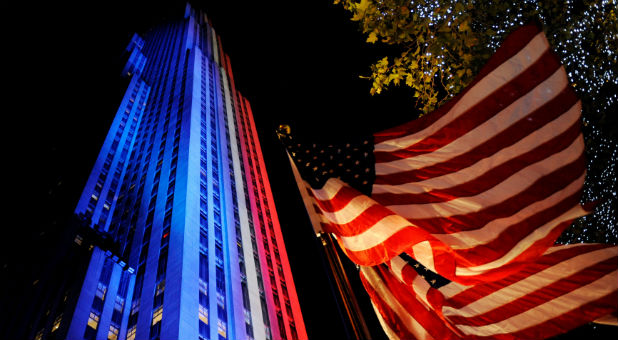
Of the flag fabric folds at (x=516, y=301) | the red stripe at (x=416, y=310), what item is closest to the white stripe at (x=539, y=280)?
the flag fabric folds at (x=516, y=301)

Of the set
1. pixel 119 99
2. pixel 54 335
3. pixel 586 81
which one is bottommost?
pixel 586 81

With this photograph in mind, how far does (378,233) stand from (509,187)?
2.16 m

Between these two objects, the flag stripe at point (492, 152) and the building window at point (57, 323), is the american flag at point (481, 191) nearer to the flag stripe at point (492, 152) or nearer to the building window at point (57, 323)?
the flag stripe at point (492, 152)

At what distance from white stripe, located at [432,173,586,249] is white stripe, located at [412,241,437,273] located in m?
0.33

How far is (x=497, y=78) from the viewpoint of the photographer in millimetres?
6859

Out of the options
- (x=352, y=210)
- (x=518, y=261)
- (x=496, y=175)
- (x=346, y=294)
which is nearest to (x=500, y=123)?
(x=496, y=175)

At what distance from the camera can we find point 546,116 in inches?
256

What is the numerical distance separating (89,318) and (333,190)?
46.6m

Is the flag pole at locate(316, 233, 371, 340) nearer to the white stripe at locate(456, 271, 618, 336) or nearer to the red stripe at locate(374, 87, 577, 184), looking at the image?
the red stripe at locate(374, 87, 577, 184)

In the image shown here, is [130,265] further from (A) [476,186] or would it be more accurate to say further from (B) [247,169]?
(A) [476,186]

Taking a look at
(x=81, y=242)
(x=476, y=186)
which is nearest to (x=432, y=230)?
(x=476, y=186)

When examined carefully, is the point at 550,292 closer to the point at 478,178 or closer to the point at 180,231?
the point at 478,178

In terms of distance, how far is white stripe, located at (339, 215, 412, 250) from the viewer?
21.3 ft

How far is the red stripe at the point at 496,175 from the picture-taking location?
6340mm
